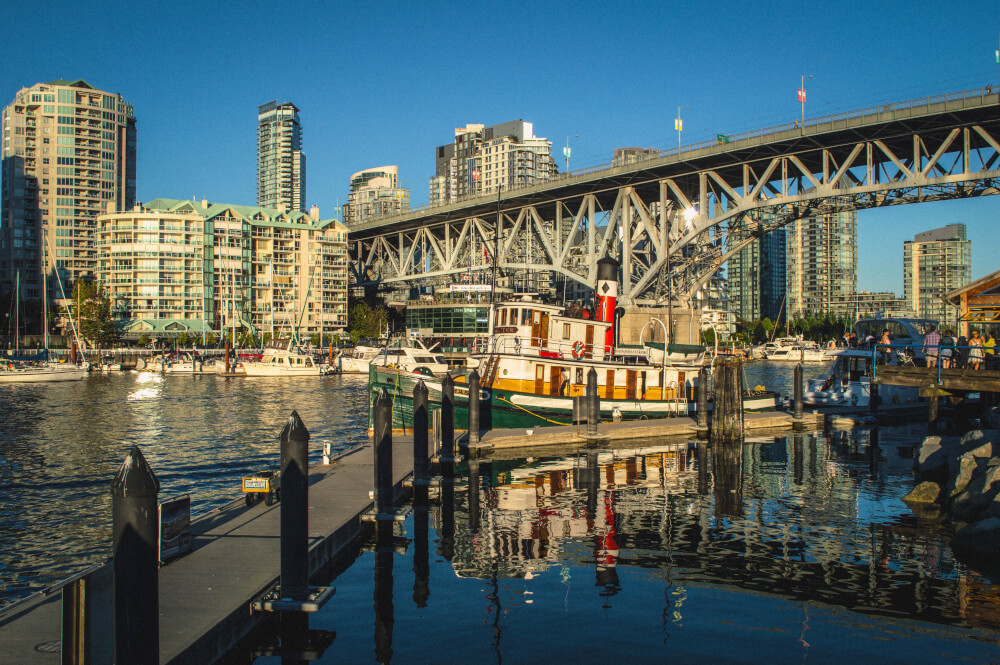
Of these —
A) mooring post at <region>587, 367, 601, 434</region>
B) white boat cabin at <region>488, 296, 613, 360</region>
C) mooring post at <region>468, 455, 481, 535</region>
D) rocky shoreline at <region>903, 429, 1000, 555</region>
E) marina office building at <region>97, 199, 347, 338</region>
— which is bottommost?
mooring post at <region>468, 455, 481, 535</region>

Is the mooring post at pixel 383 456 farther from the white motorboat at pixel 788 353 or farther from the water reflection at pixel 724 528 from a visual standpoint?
the white motorboat at pixel 788 353

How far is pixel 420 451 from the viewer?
1912cm

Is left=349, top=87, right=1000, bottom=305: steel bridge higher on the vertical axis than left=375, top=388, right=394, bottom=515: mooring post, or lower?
higher

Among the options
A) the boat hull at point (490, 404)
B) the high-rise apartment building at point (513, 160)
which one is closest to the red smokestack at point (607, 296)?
the boat hull at point (490, 404)

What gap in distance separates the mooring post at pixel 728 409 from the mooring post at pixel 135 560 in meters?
23.5

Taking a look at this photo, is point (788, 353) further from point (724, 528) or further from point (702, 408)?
point (724, 528)

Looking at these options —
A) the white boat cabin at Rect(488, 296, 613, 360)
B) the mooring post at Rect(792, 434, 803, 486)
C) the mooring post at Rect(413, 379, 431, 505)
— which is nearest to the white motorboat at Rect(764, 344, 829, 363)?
the mooring post at Rect(792, 434, 803, 486)

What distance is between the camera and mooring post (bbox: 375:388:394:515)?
1514cm

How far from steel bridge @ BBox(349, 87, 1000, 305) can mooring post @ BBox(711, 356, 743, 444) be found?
5.74 m

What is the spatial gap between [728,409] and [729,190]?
34.9 meters

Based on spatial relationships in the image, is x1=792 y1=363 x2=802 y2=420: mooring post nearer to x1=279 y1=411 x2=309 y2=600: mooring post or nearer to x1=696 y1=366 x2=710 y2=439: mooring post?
x1=696 y1=366 x2=710 y2=439: mooring post

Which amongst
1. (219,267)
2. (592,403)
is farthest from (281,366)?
(592,403)

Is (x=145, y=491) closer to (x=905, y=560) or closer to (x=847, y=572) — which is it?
(x=847, y=572)

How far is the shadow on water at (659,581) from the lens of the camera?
34.7 feet
